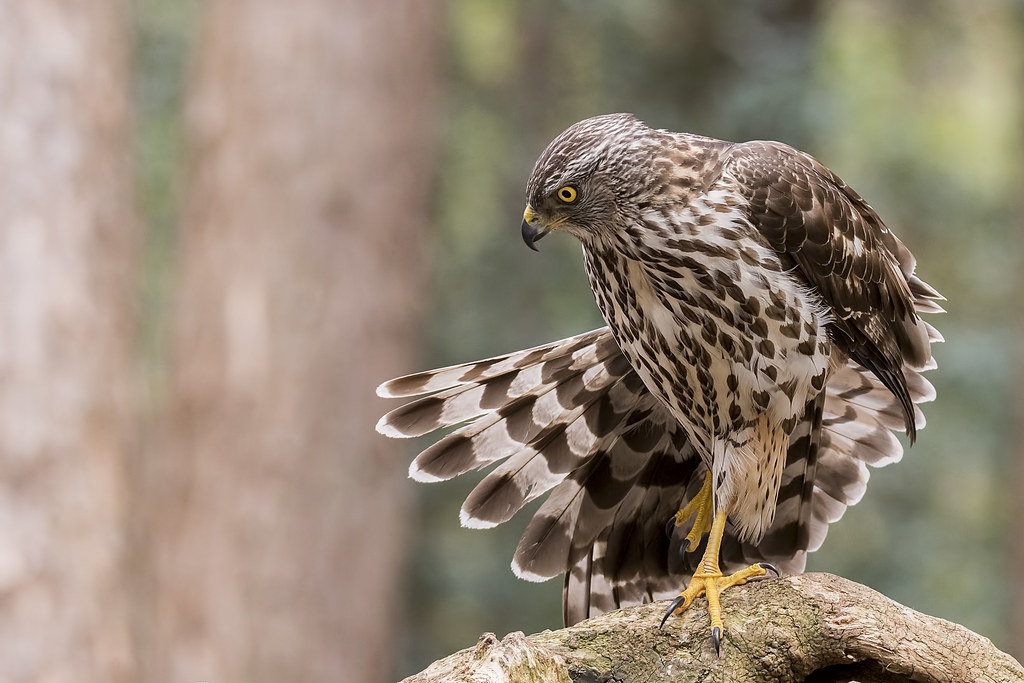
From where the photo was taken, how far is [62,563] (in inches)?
184

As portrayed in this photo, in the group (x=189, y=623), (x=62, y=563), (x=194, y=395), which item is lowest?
(x=189, y=623)

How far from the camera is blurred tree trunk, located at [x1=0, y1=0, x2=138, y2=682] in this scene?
4609 mm

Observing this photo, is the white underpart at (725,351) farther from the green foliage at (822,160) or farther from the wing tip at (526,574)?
the green foliage at (822,160)

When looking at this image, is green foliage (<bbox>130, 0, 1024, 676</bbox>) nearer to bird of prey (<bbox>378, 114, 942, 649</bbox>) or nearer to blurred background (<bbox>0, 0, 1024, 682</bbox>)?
blurred background (<bbox>0, 0, 1024, 682</bbox>)

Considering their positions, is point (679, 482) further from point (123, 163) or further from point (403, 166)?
point (403, 166)

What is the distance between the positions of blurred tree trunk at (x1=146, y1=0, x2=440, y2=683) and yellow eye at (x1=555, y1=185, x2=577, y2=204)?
395 cm

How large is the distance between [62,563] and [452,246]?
5.61m

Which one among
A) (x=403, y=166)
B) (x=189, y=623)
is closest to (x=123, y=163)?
(x=403, y=166)

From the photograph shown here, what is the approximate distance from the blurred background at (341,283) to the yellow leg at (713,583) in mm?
2682

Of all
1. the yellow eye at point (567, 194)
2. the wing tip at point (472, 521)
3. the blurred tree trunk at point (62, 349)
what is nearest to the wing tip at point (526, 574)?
the wing tip at point (472, 521)

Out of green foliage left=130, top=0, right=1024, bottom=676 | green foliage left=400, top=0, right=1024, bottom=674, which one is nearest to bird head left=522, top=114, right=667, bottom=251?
green foliage left=130, top=0, right=1024, bottom=676

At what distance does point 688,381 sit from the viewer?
3.28 metres

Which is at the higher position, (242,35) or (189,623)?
(242,35)

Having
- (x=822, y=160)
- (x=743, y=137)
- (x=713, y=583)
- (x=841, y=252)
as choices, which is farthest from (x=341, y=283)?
(x=822, y=160)
